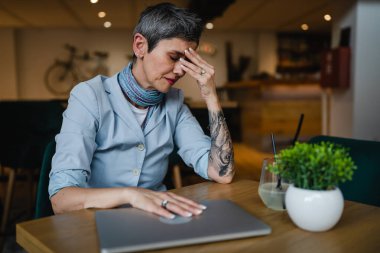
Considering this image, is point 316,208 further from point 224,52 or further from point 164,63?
point 224,52

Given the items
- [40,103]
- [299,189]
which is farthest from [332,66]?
[299,189]

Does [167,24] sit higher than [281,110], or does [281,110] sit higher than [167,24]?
[167,24]

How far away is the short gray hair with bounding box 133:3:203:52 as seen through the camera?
1.25m

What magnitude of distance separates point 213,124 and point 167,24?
393 millimetres

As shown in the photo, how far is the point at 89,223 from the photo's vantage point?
835mm

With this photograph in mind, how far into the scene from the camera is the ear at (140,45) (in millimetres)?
1308

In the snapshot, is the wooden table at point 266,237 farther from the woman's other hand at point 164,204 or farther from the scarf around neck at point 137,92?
the scarf around neck at point 137,92

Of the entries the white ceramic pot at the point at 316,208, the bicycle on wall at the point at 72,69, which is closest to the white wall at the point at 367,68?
the white ceramic pot at the point at 316,208

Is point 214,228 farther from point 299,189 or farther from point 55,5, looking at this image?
point 55,5

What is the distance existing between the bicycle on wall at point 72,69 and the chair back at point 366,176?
809 cm

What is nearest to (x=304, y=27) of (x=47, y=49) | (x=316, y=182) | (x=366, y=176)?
(x=47, y=49)

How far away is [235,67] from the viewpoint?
9477mm

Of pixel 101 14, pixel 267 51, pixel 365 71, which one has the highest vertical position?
pixel 101 14

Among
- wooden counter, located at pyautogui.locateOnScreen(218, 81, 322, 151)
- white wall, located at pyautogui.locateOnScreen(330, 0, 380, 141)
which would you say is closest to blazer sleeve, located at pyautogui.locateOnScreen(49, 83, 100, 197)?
white wall, located at pyautogui.locateOnScreen(330, 0, 380, 141)
